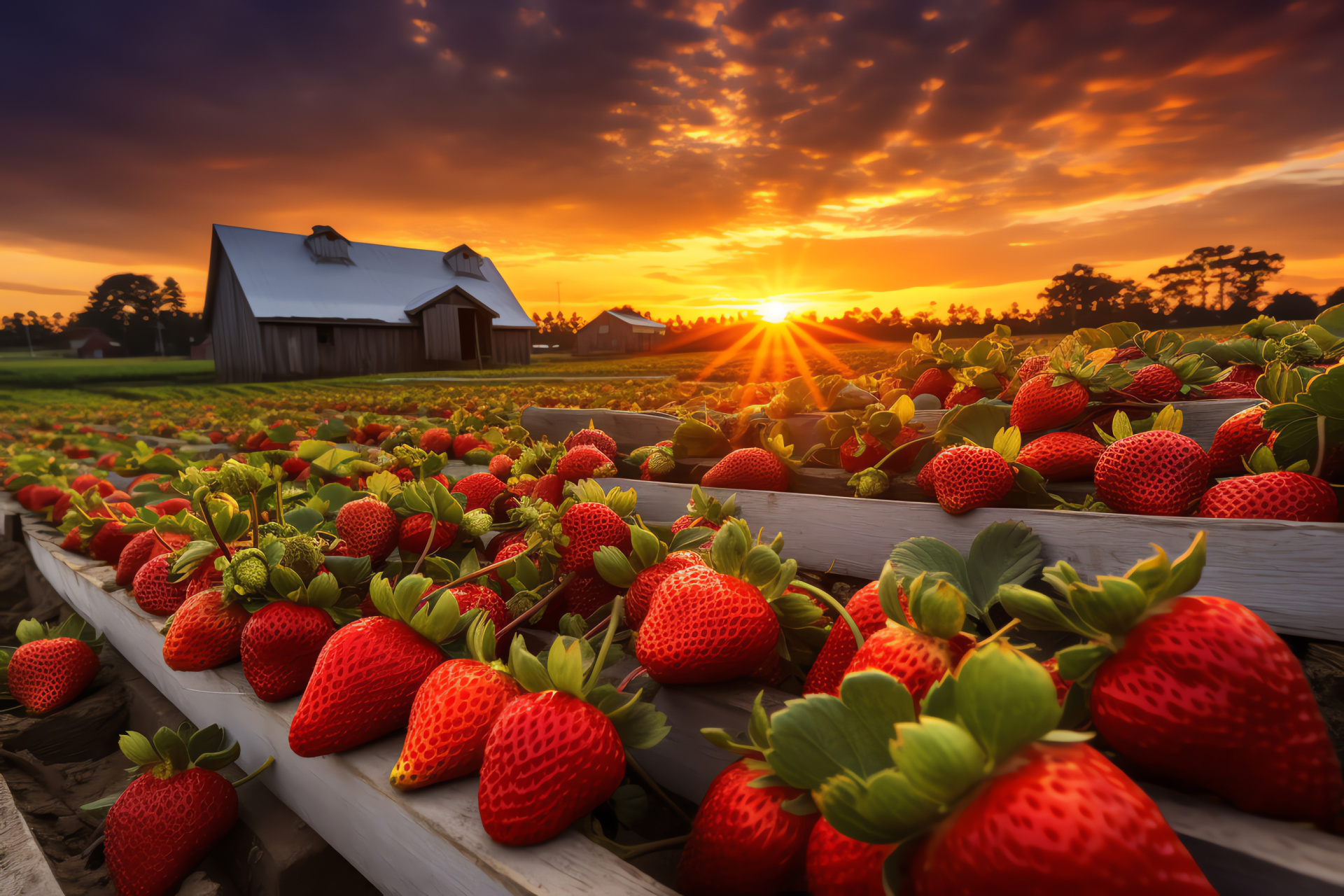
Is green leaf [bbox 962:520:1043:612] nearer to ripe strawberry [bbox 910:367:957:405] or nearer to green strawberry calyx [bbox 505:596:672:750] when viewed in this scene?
green strawberry calyx [bbox 505:596:672:750]

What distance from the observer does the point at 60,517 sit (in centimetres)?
255

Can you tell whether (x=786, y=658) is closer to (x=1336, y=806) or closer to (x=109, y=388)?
(x=1336, y=806)

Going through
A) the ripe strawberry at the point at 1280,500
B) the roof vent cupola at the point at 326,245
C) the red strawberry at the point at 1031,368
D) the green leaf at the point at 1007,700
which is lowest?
the green leaf at the point at 1007,700

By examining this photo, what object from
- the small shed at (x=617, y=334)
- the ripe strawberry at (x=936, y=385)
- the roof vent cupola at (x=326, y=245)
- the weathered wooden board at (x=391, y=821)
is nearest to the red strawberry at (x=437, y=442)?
the weathered wooden board at (x=391, y=821)

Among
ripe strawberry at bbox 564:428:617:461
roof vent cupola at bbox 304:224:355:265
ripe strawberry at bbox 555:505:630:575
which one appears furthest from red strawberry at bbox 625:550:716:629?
roof vent cupola at bbox 304:224:355:265

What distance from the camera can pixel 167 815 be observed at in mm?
1003

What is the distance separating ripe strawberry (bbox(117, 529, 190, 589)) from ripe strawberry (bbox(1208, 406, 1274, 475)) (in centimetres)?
244

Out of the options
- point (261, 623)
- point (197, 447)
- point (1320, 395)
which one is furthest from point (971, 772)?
point (197, 447)

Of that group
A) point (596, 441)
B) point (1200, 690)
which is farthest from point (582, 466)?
point (1200, 690)

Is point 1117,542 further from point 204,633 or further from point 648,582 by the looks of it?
point 204,633

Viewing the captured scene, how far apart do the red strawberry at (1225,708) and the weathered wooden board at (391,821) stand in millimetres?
471

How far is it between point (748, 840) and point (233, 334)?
82.5 ft

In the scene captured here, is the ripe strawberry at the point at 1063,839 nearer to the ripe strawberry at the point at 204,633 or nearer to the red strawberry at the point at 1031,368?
the ripe strawberry at the point at 204,633

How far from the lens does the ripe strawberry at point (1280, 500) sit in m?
0.84
